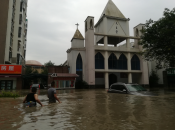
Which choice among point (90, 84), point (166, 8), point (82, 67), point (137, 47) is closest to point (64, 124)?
point (166, 8)

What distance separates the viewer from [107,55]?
3269 centimetres

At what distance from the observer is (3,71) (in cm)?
2736

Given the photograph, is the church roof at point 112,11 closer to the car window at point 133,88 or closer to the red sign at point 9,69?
the red sign at point 9,69

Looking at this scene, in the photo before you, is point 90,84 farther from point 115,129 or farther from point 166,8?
point 115,129

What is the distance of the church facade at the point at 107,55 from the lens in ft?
103

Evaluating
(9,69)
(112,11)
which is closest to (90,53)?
(112,11)

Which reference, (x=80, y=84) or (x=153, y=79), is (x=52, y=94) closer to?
(x=80, y=84)

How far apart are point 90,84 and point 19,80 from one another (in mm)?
14301

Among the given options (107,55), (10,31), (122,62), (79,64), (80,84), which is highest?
(10,31)

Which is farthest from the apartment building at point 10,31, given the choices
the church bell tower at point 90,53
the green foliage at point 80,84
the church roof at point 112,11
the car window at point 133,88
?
the car window at point 133,88

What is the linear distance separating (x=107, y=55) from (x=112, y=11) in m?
11.1

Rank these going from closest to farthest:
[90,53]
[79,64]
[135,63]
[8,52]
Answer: [8,52]
[90,53]
[79,64]
[135,63]

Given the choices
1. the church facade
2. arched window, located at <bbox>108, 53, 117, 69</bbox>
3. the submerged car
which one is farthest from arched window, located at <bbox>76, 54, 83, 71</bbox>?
the submerged car

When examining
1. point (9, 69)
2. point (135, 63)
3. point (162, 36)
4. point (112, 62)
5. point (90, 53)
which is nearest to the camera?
point (162, 36)
